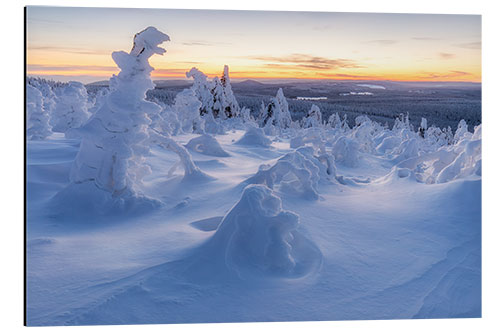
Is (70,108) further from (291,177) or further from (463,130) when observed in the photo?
(463,130)

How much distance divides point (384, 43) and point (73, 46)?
5507 mm

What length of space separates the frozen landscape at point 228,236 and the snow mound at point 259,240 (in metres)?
0.01

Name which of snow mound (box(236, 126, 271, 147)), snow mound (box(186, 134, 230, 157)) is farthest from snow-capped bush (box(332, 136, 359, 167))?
snow mound (box(186, 134, 230, 157))

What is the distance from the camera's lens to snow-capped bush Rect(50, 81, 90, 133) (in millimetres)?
16281

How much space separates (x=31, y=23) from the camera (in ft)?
20.3

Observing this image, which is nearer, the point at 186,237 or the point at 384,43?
the point at 186,237

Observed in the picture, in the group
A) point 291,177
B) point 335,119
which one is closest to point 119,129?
point 291,177

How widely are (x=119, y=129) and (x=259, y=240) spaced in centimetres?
384

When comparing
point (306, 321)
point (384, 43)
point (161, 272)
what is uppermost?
point (384, 43)

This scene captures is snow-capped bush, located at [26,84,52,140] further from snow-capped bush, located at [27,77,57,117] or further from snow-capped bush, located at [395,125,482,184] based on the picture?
snow-capped bush, located at [395,125,482,184]

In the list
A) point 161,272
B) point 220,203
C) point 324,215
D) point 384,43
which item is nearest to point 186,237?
point 161,272

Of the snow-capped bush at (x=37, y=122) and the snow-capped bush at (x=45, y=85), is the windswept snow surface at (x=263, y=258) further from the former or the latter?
the snow-capped bush at (x=37, y=122)
